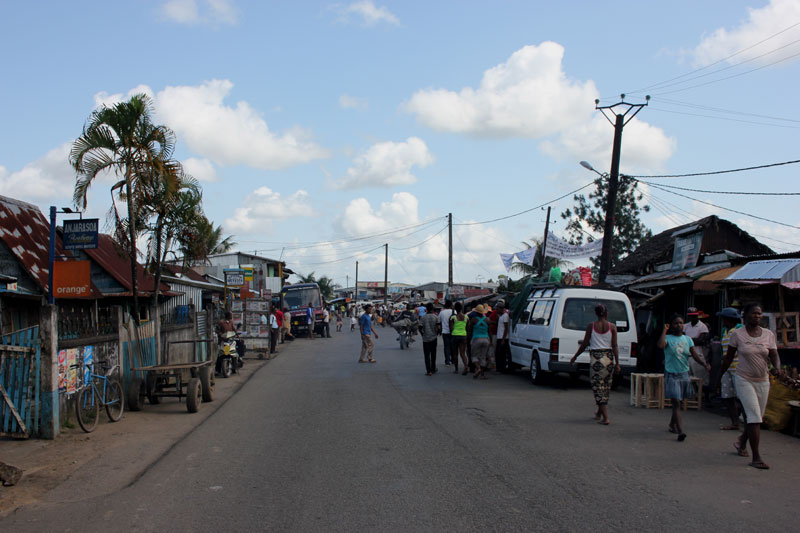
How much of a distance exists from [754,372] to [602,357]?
286 cm

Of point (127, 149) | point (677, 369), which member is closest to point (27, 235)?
point (127, 149)

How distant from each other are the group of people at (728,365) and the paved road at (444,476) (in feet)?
1.20

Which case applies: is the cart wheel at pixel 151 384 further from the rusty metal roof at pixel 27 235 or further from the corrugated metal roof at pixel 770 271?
the corrugated metal roof at pixel 770 271

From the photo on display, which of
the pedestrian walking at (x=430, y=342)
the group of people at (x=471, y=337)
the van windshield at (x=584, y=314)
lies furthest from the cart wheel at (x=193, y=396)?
the van windshield at (x=584, y=314)

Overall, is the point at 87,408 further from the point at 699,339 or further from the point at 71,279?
the point at 699,339

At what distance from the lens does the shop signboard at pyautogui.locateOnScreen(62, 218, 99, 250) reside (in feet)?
34.2

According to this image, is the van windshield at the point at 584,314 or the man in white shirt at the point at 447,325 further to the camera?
the man in white shirt at the point at 447,325

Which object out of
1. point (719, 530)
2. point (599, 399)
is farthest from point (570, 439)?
point (719, 530)

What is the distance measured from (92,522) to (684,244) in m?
17.6

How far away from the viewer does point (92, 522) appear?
5.66 m

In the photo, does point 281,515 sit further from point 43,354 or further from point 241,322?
point 241,322

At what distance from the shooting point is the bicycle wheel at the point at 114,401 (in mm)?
10742

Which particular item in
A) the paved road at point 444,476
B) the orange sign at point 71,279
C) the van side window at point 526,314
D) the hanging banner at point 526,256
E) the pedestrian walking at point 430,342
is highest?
the hanging banner at point 526,256

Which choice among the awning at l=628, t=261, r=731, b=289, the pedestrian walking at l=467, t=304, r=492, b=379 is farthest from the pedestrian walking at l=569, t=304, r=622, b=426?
the awning at l=628, t=261, r=731, b=289
